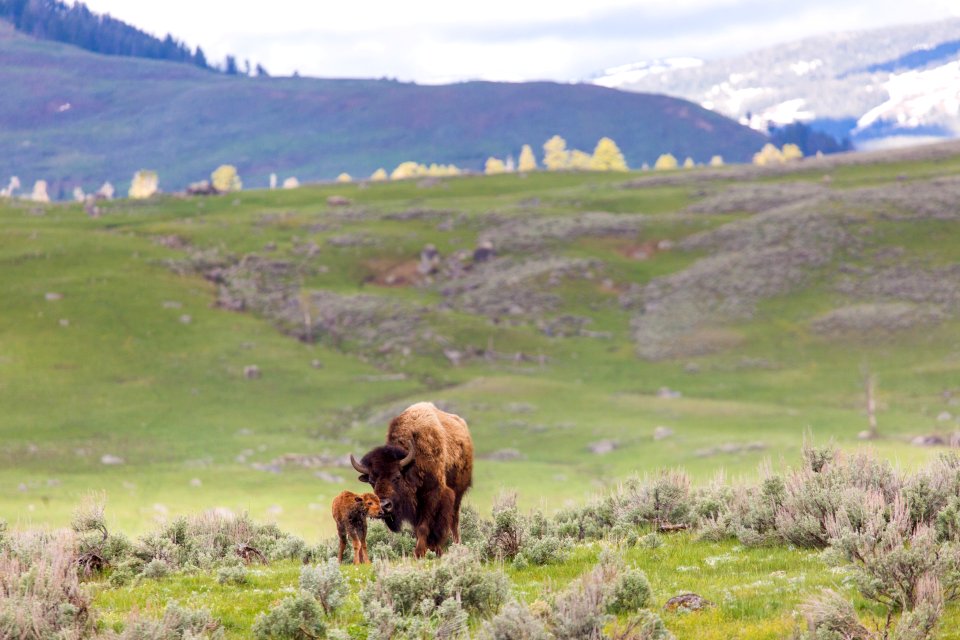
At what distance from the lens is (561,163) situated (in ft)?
641

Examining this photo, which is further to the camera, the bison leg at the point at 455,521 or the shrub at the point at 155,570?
the bison leg at the point at 455,521

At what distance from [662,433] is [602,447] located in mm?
3463

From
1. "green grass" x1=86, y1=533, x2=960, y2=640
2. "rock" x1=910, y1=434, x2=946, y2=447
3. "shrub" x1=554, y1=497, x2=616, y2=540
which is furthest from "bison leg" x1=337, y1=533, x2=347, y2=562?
"rock" x1=910, y1=434, x2=946, y2=447

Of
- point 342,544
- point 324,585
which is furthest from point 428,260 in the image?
point 324,585

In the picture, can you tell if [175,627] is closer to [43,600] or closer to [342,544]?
[43,600]

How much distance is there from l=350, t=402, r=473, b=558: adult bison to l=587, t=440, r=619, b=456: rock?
133 feet

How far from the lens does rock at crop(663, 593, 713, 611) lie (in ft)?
36.6

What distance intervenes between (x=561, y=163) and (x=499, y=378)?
128900 millimetres

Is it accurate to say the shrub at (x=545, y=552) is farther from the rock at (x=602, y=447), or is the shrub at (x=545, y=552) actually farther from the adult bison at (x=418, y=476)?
the rock at (x=602, y=447)

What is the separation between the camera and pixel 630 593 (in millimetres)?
10938

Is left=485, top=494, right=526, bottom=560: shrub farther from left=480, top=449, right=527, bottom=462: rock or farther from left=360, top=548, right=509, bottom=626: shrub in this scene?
left=480, top=449, right=527, bottom=462: rock

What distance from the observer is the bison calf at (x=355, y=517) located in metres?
15.0

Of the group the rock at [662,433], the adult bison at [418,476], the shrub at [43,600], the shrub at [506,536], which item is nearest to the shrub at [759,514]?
the shrub at [506,536]

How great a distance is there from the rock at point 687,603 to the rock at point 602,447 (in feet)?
146
